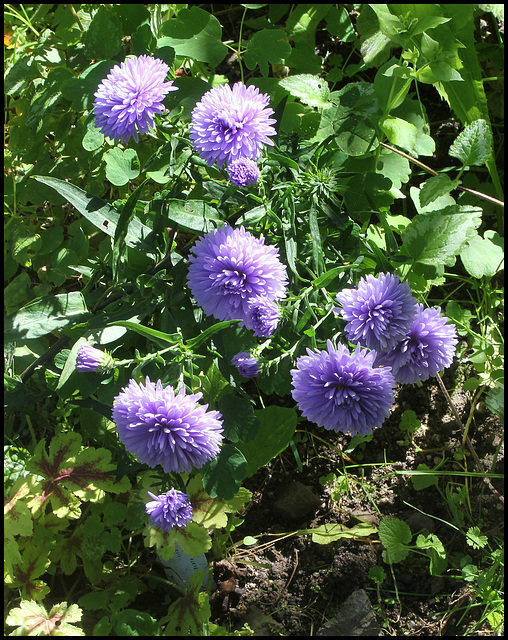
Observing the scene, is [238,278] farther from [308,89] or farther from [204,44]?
[204,44]

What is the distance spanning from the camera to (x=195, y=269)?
100cm

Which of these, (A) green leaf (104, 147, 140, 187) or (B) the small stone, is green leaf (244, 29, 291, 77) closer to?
(A) green leaf (104, 147, 140, 187)

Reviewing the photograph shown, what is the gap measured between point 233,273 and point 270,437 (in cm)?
52

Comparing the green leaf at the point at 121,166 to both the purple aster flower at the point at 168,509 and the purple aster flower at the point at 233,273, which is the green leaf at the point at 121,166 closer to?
the purple aster flower at the point at 233,273

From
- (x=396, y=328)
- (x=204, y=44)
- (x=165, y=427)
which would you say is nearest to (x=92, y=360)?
(x=165, y=427)

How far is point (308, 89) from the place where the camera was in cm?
128

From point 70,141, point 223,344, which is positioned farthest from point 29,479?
point 70,141

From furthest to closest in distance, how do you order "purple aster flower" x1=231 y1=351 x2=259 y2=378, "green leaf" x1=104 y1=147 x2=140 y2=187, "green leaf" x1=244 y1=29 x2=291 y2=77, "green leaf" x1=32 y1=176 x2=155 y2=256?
"green leaf" x1=244 y1=29 x2=291 y2=77 < "green leaf" x1=104 y1=147 x2=140 y2=187 < "green leaf" x1=32 y1=176 x2=155 y2=256 < "purple aster flower" x1=231 y1=351 x2=259 y2=378

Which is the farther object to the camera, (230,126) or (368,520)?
(368,520)

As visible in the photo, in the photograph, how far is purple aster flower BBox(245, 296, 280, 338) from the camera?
0.97 meters

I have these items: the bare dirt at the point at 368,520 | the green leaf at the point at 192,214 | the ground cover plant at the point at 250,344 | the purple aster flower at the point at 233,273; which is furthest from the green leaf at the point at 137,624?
the green leaf at the point at 192,214

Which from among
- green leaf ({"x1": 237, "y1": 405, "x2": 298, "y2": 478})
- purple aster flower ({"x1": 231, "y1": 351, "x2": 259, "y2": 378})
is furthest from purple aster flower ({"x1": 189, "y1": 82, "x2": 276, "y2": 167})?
green leaf ({"x1": 237, "y1": 405, "x2": 298, "y2": 478})

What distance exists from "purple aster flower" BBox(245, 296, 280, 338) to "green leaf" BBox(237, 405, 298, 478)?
1.35ft

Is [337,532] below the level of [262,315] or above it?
below
